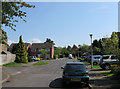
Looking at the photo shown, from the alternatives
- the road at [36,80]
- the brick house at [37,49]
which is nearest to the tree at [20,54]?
the road at [36,80]

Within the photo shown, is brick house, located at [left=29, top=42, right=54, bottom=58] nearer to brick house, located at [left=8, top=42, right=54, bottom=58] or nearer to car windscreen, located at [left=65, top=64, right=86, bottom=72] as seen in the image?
brick house, located at [left=8, top=42, right=54, bottom=58]

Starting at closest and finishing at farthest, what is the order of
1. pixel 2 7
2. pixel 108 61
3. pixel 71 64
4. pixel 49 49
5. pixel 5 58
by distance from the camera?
pixel 2 7 < pixel 71 64 < pixel 108 61 < pixel 5 58 < pixel 49 49

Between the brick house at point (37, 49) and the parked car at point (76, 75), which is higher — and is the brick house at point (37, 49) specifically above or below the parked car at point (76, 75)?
above

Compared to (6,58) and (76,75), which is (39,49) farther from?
(76,75)

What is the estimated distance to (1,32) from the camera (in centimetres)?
1022

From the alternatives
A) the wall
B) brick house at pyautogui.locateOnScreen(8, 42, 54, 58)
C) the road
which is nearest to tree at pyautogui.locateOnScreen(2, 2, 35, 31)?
the road

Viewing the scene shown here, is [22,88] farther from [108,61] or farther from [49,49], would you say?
[49,49]

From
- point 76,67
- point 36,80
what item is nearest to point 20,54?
point 36,80

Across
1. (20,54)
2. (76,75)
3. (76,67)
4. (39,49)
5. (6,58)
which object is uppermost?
(39,49)

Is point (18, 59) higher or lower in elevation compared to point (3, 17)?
lower

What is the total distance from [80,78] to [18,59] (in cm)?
2698

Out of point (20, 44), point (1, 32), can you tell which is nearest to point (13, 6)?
point (1, 32)

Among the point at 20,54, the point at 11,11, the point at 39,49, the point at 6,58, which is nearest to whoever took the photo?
the point at 11,11

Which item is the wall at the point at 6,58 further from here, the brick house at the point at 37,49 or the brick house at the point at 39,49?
the brick house at the point at 39,49
